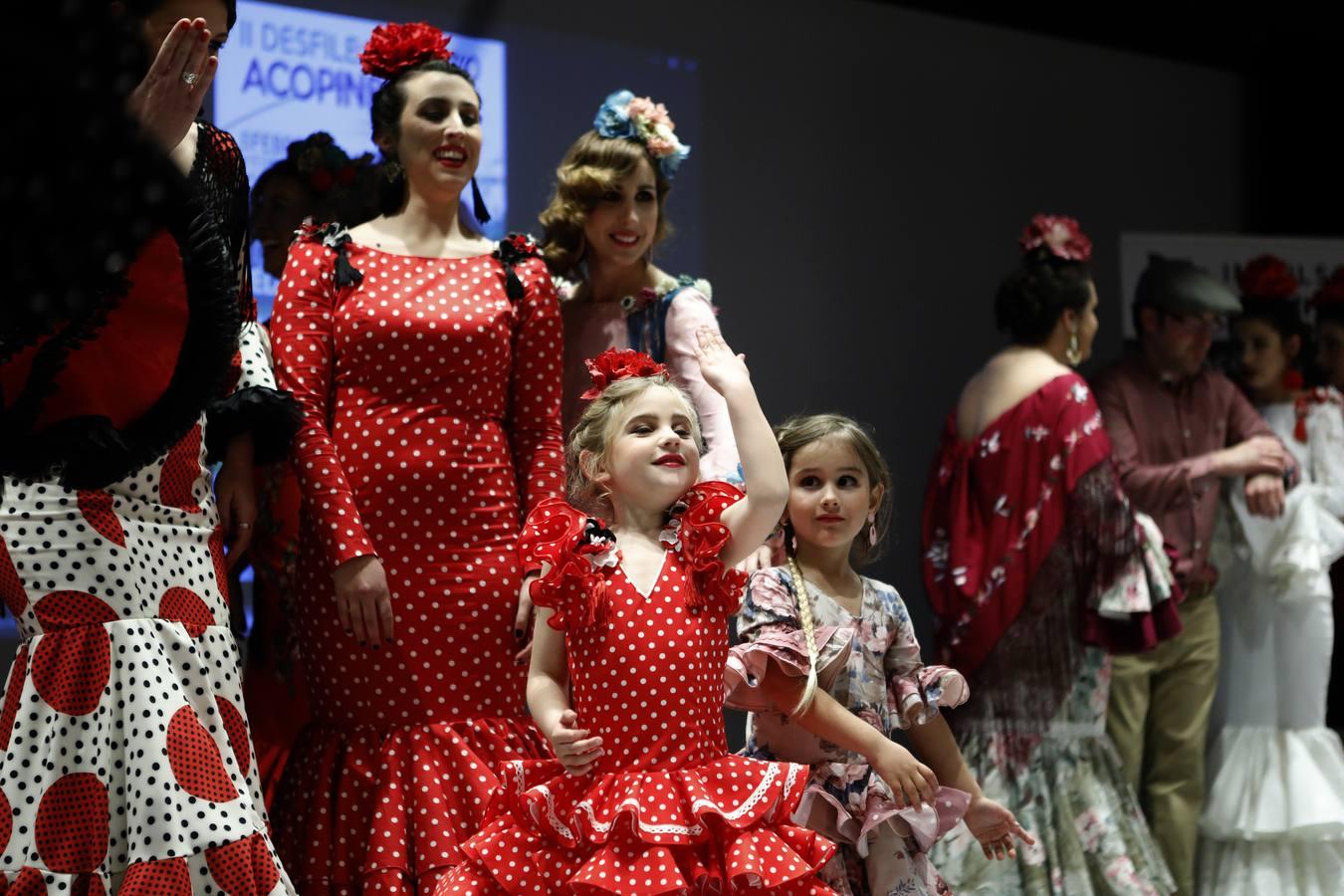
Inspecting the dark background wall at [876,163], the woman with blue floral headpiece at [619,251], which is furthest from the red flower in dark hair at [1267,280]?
the woman with blue floral headpiece at [619,251]

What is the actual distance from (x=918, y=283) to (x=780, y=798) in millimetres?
3246

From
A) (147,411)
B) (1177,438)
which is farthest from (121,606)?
(1177,438)

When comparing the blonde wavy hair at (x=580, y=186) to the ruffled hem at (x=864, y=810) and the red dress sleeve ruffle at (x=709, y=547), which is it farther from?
the ruffled hem at (x=864, y=810)

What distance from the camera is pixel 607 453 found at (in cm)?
264

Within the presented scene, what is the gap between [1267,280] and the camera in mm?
5180

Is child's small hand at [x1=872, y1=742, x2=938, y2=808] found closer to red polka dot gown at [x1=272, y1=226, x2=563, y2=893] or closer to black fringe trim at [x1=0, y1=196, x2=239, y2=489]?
red polka dot gown at [x1=272, y1=226, x2=563, y2=893]

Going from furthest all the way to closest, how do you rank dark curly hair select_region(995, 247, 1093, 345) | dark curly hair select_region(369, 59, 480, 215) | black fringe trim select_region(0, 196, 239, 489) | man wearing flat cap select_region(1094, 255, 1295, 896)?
man wearing flat cap select_region(1094, 255, 1295, 896) → dark curly hair select_region(995, 247, 1093, 345) → dark curly hair select_region(369, 59, 480, 215) → black fringe trim select_region(0, 196, 239, 489)

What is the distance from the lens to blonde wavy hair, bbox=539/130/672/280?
340 cm

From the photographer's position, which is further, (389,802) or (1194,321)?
(1194,321)

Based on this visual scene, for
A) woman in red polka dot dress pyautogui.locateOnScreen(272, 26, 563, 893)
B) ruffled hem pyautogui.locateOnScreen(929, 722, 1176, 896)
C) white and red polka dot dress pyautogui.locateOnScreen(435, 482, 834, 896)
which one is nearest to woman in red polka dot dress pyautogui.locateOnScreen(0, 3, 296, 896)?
white and red polka dot dress pyautogui.locateOnScreen(435, 482, 834, 896)

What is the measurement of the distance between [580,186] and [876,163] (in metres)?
2.15

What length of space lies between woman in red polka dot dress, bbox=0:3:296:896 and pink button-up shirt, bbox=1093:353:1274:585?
3.01 m

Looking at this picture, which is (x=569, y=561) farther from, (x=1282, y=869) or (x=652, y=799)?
(x=1282, y=869)

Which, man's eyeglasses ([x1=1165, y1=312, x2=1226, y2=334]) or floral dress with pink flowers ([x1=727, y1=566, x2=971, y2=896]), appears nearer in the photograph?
floral dress with pink flowers ([x1=727, y1=566, x2=971, y2=896])
